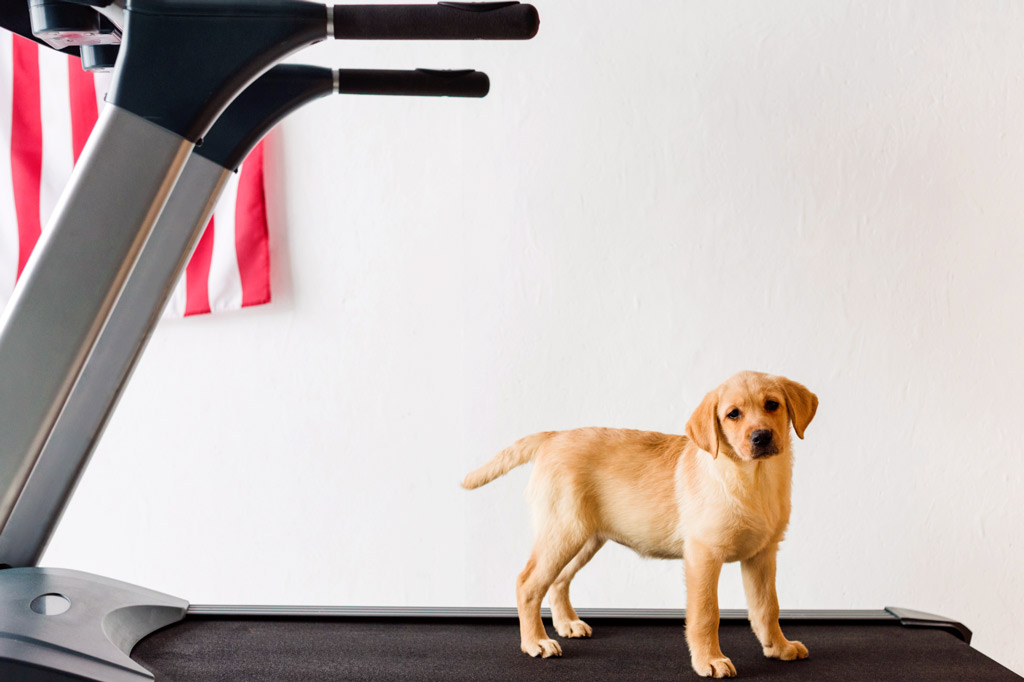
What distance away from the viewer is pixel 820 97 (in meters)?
1.60

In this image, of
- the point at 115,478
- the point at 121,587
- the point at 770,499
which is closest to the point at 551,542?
the point at 770,499

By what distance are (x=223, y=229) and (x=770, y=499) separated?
1247 mm

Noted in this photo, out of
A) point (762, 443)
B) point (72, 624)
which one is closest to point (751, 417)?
point (762, 443)

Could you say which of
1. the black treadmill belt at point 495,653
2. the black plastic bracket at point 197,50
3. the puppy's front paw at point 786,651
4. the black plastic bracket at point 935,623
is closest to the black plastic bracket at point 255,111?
the black plastic bracket at point 197,50

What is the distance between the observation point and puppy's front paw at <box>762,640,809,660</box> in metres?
1.07

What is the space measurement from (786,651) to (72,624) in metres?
0.85

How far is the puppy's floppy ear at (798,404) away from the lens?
0.98 m

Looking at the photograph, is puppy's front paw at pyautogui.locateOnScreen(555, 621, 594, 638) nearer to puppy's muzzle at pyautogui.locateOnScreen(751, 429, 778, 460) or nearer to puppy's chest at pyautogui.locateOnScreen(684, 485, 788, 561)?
puppy's chest at pyautogui.locateOnScreen(684, 485, 788, 561)

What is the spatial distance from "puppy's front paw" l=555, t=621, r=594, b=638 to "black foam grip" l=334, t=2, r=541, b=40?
819mm

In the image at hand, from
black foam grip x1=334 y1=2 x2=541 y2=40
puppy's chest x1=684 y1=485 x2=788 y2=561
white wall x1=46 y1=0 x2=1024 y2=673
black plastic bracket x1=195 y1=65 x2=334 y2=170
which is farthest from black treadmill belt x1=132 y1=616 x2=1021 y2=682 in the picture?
black foam grip x1=334 y1=2 x2=541 y2=40

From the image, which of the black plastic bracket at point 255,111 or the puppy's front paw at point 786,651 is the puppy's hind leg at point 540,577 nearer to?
the puppy's front paw at point 786,651

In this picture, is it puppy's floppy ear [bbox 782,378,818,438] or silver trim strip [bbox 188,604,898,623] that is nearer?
puppy's floppy ear [bbox 782,378,818,438]

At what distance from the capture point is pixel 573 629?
1.16 meters

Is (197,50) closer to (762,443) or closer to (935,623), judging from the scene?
(762,443)
